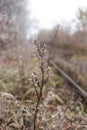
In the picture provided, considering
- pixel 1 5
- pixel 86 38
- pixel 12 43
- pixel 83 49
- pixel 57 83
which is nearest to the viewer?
pixel 57 83

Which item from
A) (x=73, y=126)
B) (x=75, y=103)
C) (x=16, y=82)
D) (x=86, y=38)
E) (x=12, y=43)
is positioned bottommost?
(x=73, y=126)

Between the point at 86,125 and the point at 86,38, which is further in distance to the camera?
the point at 86,38

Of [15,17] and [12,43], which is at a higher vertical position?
[15,17]

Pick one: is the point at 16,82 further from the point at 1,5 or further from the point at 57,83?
the point at 1,5

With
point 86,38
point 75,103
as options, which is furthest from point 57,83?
point 86,38

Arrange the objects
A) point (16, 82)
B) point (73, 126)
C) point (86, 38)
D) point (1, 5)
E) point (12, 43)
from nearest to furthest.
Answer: point (73, 126) < point (16, 82) < point (1, 5) < point (12, 43) < point (86, 38)

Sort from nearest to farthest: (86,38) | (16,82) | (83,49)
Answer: (16,82) < (83,49) < (86,38)

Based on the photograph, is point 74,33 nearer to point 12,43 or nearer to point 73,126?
point 12,43

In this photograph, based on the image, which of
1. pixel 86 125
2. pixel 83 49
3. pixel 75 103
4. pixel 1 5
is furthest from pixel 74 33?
pixel 86 125

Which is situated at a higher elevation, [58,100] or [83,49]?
[83,49]
